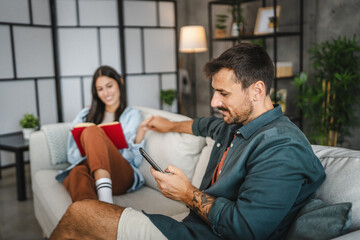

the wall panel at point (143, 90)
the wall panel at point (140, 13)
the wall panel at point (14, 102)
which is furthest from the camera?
the wall panel at point (143, 90)

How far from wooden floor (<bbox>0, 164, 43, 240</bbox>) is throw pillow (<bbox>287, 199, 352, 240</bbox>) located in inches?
76.4

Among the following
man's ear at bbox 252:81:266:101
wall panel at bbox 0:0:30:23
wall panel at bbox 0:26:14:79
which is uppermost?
wall panel at bbox 0:0:30:23

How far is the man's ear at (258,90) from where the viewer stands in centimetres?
127

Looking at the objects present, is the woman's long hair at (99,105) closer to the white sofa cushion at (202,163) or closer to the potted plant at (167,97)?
the white sofa cushion at (202,163)

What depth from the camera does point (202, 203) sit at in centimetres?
124

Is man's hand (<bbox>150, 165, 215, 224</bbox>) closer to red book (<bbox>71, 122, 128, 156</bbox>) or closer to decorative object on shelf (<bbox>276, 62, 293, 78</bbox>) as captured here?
red book (<bbox>71, 122, 128, 156</bbox>)

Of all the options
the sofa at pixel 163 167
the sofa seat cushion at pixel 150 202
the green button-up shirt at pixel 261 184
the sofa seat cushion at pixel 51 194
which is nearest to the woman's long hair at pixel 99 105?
the sofa at pixel 163 167

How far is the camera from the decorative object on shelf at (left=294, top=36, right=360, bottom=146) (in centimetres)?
307

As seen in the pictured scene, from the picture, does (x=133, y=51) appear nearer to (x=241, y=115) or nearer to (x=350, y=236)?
(x=241, y=115)

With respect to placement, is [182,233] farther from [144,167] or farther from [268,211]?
[144,167]

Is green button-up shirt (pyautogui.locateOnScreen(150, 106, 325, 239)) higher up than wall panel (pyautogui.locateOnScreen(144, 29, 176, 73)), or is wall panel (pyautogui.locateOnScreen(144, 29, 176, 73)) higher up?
wall panel (pyautogui.locateOnScreen(144, 29, 176, 73))

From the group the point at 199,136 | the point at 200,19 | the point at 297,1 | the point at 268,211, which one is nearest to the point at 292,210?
the point at 268,211

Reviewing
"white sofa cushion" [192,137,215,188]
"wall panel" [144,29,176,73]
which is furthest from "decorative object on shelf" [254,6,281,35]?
"white sofa cushion" [192,137,215,188]

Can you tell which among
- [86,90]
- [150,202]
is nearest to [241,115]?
[150,202]
